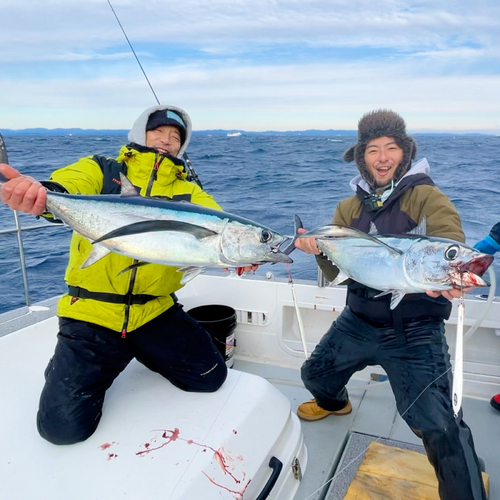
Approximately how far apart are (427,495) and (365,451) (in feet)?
1.87

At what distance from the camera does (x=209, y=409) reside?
2.47 m

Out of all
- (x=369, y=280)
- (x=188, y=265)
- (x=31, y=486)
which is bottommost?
(x=31, y=486)

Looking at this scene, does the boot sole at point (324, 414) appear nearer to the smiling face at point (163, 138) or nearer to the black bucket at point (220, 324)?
the black bucket at point (220, 324)

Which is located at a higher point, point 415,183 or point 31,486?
point 415,183

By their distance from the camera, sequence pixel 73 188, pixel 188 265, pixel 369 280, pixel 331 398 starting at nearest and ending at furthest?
pixel 188 265, pixel 369 280, pixel 73 188, pixel 331 398

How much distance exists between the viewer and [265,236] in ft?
6.56

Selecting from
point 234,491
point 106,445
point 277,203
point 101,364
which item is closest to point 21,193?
point 101,364

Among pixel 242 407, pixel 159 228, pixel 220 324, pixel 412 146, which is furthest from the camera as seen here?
pixel 220 324

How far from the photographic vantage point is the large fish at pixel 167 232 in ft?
6.27

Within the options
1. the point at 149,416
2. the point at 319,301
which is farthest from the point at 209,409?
the point at 319,301

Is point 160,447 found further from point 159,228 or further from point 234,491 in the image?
point 159,228

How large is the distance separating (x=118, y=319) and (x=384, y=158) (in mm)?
2104

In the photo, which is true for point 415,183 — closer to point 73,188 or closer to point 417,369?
point 417,369

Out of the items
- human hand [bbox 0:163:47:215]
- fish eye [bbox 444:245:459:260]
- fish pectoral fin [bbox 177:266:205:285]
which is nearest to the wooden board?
fish eye [bbox 444:245:459:260]
